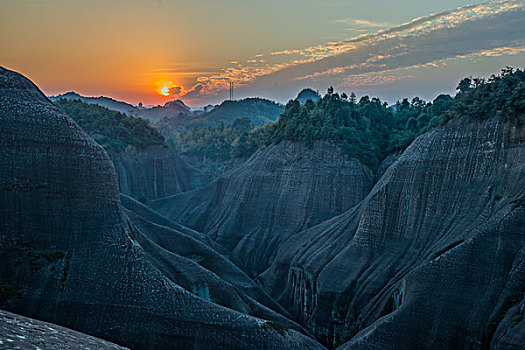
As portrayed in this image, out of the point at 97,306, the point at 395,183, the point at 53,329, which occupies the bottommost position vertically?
the point at 97,306

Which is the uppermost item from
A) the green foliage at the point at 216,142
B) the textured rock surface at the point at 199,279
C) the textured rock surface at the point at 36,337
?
the green foliage at the point at 216,142

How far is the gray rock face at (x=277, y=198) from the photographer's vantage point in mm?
51375

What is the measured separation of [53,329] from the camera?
1598 centimetres

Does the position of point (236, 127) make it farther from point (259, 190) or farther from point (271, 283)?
point (271, 283)

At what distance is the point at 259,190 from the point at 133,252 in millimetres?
33402

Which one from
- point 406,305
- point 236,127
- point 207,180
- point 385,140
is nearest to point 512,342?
point 406,305

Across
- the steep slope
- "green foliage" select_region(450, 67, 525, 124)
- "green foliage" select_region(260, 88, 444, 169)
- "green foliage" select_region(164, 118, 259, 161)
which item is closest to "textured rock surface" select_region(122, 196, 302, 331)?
the steep slope

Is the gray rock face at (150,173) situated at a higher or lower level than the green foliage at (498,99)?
lower

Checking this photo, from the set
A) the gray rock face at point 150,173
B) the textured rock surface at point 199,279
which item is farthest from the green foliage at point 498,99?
the gray rock face at point 150,173

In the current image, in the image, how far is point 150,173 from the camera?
80438 millimetres

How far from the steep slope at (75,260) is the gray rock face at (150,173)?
150 feet

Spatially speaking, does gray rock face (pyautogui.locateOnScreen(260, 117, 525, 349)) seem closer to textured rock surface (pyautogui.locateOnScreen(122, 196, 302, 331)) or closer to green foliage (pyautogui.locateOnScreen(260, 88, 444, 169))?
textured rock surface (pyautogui.locateOnScreen(122, 196, 302, 331))

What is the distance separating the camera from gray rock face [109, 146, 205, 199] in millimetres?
74562

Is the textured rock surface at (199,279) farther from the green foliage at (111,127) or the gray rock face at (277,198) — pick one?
the green foliage at (111,127)
